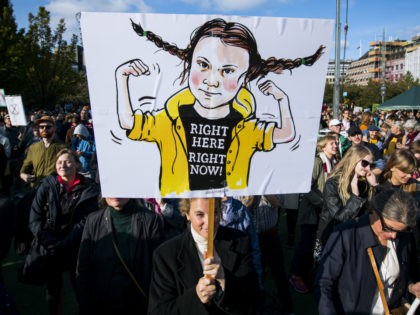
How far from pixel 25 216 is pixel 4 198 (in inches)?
55.7

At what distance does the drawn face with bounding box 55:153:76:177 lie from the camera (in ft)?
12.4

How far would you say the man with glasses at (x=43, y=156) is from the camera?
17.8ft

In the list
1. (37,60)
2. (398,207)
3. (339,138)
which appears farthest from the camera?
(37,60)

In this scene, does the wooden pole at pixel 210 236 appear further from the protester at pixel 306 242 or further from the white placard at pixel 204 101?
the protester at pixel 306 242

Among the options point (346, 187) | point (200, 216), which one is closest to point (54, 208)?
point (200, 216)

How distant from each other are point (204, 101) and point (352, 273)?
4.78ft

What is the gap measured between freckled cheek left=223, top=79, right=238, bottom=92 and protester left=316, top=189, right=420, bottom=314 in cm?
124

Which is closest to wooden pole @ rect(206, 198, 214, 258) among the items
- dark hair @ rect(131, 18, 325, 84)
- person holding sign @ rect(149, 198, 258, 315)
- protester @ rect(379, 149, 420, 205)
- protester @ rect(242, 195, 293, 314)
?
person holding sign @ rect(149, 198, 258, 315)

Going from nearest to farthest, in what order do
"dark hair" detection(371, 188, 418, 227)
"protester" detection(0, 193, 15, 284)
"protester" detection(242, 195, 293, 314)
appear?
"dark hair" detection(371, 188, 418, 227), "protester" detection(0, 193, 15, 284), "protester" detection(242, 195, 293, 314)

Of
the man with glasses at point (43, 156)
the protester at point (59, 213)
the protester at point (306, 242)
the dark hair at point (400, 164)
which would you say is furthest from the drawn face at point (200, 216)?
the man with glasses at point (43, 156)

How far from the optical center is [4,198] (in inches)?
110

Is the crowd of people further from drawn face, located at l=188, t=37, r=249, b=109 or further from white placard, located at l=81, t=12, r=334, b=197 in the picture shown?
drawn face, located at l=188, t=37, r=249, b=109

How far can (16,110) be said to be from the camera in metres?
9.34

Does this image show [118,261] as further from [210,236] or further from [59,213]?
[210,236]
